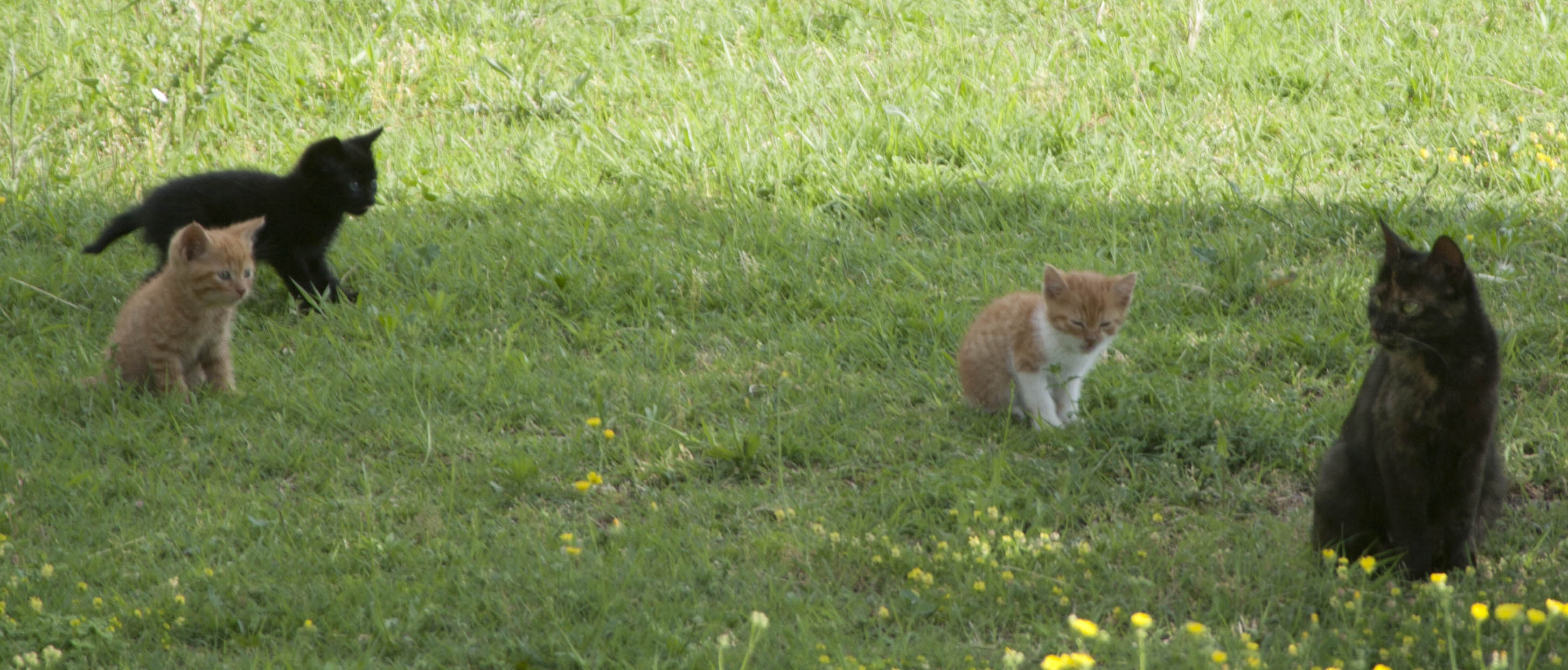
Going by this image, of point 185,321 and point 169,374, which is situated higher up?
point 185,321

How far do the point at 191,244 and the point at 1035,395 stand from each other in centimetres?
325

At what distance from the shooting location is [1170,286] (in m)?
5.42

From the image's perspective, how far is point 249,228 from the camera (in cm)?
531

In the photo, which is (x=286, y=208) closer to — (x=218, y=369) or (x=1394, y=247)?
(x=218, y=369)

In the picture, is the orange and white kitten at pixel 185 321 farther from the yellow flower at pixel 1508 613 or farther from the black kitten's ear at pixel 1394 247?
the yellow flower at pixel 1508 613

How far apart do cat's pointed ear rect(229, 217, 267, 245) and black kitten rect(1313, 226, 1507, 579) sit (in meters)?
4.17

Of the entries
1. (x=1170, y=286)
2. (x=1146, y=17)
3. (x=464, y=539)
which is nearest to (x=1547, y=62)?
(x=1146, y=17)

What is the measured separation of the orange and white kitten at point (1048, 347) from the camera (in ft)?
14.8

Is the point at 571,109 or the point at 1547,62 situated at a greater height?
the point at 1547,62

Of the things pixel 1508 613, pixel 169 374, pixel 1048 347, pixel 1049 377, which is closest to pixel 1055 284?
pixel 1048 347

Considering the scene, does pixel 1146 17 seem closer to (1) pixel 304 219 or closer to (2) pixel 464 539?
(1) pixel 304 219

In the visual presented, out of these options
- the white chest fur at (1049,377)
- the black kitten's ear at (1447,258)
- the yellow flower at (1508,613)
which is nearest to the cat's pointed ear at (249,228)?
the white chest fur at (1049,377)

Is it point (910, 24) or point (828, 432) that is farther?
point (910, 24)

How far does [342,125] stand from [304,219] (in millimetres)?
1906
